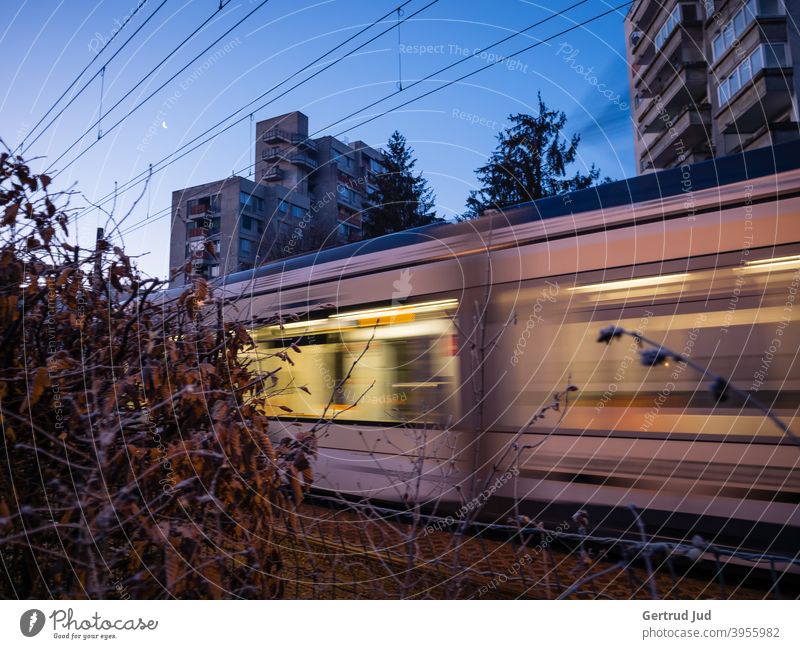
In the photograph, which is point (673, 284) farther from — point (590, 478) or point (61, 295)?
point (61, 295)

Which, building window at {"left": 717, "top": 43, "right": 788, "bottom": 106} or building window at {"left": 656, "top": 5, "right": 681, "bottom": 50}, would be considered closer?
building window at {"left": 717, "top": 43, "right": 788, "bottom": 106}

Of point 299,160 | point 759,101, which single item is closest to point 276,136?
point 299,160

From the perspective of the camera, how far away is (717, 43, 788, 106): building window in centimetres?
1572

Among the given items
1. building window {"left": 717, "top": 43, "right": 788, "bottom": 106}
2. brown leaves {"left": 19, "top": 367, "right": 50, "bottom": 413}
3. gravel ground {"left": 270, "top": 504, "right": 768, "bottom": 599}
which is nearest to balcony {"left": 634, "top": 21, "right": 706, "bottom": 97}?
building window {"left": 717, "top": 43, "right": 788, "bottom": 106}

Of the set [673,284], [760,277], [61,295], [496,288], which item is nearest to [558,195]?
[496,288]

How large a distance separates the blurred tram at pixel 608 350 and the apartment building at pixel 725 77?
30.5ft

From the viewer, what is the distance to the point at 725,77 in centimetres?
1759

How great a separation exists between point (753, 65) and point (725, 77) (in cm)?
124

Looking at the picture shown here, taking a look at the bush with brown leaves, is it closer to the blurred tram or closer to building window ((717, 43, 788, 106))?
the blurred tram

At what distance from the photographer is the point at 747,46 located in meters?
16.3

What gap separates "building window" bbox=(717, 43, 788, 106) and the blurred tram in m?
13.6

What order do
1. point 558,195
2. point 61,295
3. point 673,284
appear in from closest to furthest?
point 61,295 < point 673,284 < point 558,195

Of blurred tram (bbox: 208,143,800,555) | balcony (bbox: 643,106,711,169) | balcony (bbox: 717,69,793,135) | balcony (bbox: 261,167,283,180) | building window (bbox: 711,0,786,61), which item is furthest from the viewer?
balcony (bbox: 643,106,711,169)

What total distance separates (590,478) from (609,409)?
623 mm
